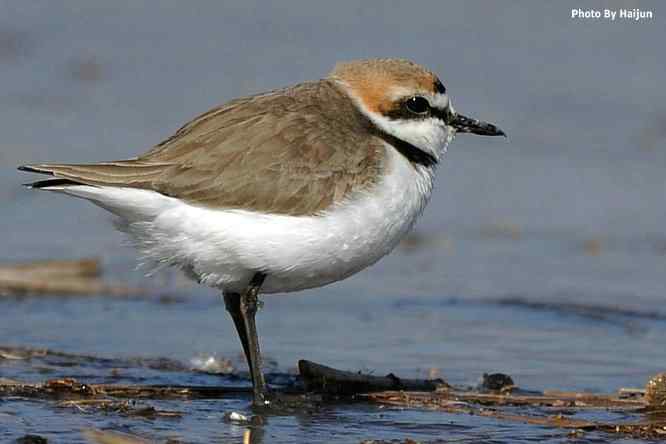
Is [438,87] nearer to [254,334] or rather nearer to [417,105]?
[417,105]

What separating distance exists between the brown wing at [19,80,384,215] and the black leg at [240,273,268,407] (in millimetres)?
441

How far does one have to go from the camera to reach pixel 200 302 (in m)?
9.29

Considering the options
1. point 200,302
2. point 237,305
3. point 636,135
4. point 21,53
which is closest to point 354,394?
point 237,305

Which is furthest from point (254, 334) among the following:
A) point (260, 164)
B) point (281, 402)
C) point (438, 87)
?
point (438, 87)

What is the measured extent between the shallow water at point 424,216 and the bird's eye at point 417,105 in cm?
153

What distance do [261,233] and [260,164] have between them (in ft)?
1.12

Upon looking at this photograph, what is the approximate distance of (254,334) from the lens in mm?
6918

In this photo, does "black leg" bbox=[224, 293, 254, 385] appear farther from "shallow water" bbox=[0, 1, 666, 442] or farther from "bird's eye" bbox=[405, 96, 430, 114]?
"bird's eye" bbox=[405, 96, 430, 114]

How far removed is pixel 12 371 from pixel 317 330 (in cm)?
224

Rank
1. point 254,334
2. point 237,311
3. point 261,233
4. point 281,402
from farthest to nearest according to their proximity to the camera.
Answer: point 237,311 < point 254,334 < point 281,402 < point 261,233

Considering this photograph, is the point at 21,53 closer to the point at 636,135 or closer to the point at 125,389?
the point at 636,135

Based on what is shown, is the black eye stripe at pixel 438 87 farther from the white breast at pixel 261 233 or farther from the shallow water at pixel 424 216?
the shallow water at pixel 424 216

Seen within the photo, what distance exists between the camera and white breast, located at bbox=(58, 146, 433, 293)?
6.45 metres

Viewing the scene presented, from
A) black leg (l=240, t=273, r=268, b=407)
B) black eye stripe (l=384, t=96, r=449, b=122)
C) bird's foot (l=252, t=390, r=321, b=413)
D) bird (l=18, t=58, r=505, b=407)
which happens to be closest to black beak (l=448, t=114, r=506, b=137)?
black eye stripe (l=384, t=96, r=449, b=122)
